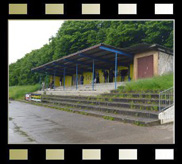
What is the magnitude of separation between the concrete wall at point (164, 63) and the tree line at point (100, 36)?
155 inches

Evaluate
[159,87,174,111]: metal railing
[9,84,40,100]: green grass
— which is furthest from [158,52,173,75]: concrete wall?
[9,84,40,100]: green grass

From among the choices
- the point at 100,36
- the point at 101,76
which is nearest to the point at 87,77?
the point at 101,76

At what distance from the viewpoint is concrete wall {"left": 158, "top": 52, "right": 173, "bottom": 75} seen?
14102mm

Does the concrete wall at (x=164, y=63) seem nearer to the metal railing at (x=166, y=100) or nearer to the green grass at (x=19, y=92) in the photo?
the metal railing at (x=166, y=100)

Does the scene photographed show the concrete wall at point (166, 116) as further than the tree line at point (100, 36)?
No

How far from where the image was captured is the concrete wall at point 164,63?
1410 centimetres

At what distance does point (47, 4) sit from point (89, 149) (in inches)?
96.5

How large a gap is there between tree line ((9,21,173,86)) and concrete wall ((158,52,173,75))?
3938mm

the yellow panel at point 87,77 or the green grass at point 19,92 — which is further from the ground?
the yellow panel at point 87,77

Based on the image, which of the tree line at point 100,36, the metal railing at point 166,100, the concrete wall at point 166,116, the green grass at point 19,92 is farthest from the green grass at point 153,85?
the green grass at point 19,92

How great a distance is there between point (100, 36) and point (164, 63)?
1185 centimetres

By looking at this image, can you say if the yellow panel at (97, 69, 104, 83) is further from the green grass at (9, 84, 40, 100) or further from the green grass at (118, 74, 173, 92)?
the green grass at (9, 84, 40, 100)

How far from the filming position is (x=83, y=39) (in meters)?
26.4
